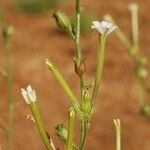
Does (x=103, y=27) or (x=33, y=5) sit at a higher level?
(x=33, y=5)

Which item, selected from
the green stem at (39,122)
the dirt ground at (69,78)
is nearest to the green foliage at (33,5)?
the dirt ground at (69,78)

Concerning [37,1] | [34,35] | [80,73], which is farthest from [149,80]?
[80,73]

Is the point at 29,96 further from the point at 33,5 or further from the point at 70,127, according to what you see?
the point at 33,5

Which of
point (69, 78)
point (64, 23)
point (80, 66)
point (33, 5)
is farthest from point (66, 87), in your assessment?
point (33, 5)

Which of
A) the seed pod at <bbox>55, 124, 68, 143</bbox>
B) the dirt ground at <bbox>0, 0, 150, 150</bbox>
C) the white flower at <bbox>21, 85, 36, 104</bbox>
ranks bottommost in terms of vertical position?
the seed pod at <bbox>55, 124, 68, 143</bbox>

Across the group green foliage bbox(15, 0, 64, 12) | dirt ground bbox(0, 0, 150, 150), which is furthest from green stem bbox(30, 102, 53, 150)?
green foliage bbox(15, 0, 64, 12)

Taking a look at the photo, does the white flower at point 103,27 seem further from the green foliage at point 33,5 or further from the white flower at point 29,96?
the green foliage at point 33,5

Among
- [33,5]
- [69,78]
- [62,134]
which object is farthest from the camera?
[33,5]

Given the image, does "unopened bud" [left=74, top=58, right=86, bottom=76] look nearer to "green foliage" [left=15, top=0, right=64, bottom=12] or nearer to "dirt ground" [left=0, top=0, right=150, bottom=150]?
"dirt ground" [left=0, top=0, right=150, bottom=150]
